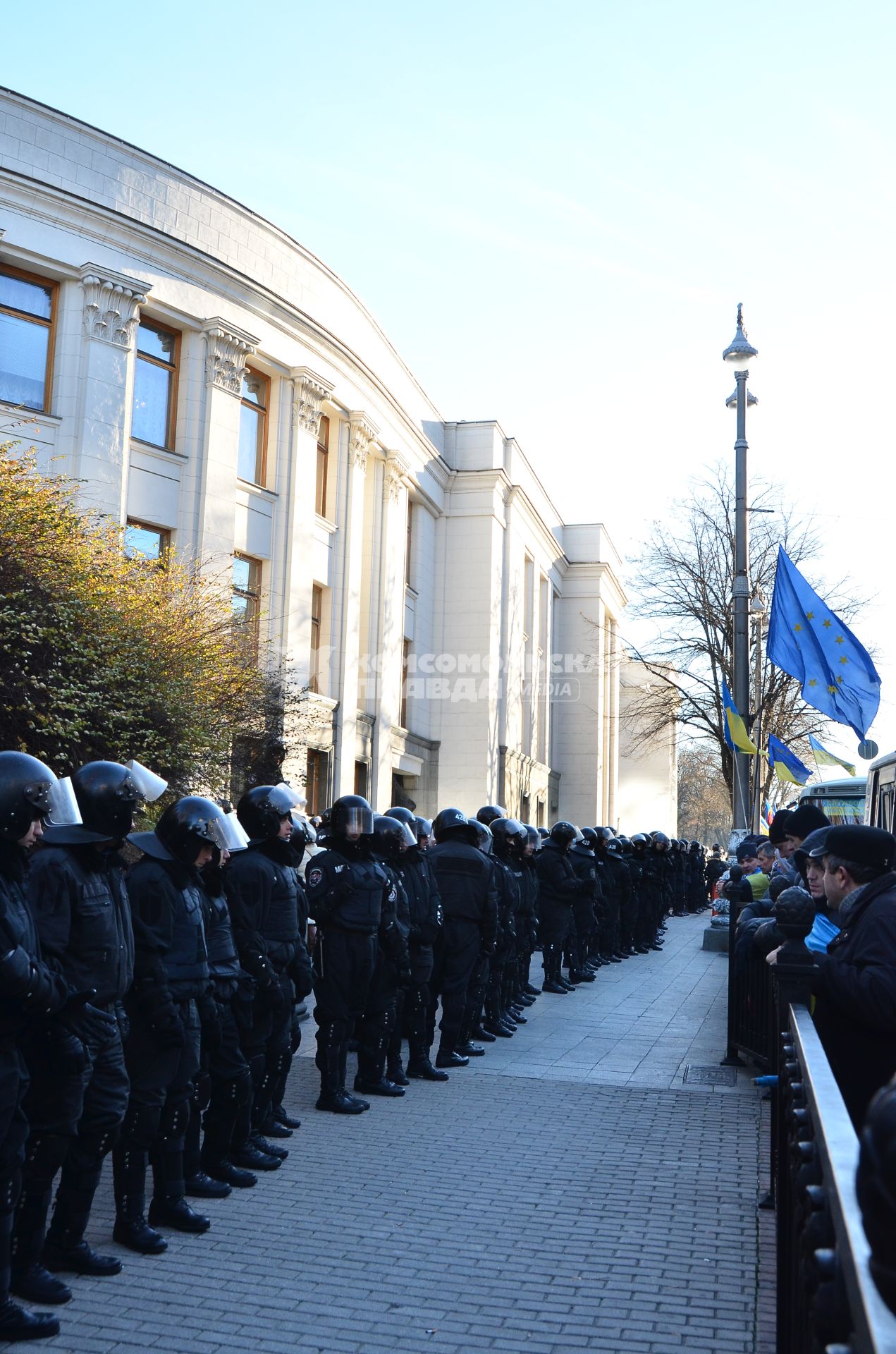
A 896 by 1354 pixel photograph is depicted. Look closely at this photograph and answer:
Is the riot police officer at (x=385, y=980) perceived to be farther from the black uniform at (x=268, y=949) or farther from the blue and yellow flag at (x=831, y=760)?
the blue and yellow flag at (x=831, y=760)

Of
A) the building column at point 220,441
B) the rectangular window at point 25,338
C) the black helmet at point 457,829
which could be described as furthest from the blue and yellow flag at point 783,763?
the rectangular window at point 25,338

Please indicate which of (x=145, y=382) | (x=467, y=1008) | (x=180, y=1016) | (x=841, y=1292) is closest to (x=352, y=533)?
(x=145, y=382)

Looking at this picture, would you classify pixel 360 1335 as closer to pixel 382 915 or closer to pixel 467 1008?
pixel 382 915

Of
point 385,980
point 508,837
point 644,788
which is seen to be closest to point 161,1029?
point 385,980

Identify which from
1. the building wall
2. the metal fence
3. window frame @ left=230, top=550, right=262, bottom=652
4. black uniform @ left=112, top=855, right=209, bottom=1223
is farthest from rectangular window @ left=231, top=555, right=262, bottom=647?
the building wall

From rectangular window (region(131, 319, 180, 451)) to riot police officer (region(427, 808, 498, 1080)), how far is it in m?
16.0

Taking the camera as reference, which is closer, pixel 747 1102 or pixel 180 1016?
pixel 180 1016

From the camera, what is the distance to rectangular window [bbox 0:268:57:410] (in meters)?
22.4

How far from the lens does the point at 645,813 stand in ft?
237

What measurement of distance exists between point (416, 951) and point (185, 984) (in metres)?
4.09

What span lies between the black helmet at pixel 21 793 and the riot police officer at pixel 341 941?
3828mm

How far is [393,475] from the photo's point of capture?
113ft

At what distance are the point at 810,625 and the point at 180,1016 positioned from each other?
→ 36.9ft

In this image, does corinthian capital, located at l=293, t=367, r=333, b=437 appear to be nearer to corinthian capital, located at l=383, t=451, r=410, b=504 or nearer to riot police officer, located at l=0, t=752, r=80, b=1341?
corinthian capital, located at l=383, t=451, r=410, b=504
